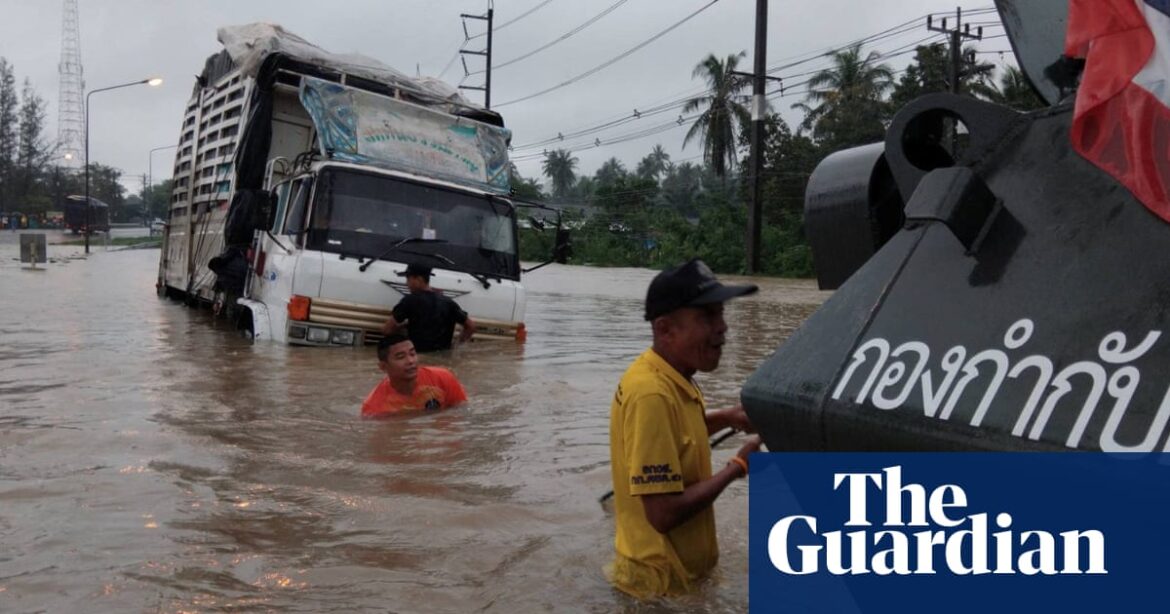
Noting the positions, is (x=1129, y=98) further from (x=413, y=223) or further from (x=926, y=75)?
(x=926, y=75)

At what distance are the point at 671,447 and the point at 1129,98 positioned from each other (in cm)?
145

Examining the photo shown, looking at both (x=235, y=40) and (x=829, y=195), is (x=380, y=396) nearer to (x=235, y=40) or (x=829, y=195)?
(x=829, y=195)

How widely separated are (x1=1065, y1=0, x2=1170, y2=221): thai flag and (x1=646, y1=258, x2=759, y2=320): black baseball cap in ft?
3.68

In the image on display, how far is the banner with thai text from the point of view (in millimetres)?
1703

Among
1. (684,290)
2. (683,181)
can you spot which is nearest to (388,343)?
(684,290)

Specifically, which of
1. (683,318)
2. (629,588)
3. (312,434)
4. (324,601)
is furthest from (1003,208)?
(312,434)

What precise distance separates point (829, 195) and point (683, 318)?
551 mm

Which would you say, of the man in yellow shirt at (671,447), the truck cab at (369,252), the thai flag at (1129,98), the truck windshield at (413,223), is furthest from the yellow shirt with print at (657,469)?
the truck windshield at (413,223)

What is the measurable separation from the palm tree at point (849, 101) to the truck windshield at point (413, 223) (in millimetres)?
28038

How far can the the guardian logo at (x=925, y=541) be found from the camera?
5.98ft

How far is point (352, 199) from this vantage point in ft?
35.2

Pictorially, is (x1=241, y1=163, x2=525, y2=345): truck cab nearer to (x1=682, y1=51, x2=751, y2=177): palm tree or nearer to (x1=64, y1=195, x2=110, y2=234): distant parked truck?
(x1=682, y1=51, x2=751, y2=177): palm tree

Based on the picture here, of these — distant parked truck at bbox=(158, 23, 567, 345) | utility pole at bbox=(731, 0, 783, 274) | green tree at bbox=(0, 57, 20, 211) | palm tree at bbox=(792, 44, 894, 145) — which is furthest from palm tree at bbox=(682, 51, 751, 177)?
green tree at bbox=(0, 57, 20, 211)

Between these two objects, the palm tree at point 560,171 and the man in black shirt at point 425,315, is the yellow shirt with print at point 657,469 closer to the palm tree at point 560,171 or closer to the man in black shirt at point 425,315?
the man in black shirt at point 425,315
